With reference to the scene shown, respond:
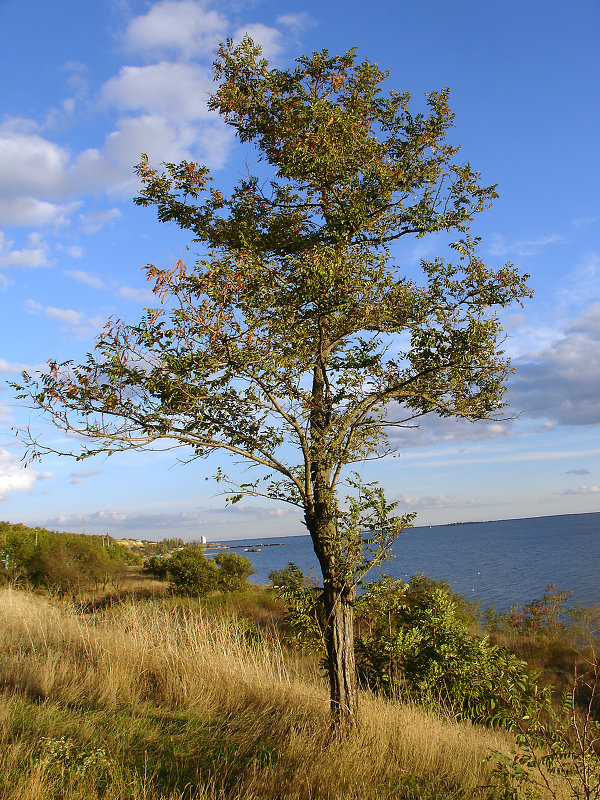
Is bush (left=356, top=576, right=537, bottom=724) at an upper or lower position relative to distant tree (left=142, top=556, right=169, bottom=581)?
upper

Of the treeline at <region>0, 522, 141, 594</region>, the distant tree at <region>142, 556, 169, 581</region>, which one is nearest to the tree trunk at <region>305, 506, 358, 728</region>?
the treeline at <region>0, 522, 141, 594</region>

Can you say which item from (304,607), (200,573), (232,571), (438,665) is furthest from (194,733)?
(232,571)

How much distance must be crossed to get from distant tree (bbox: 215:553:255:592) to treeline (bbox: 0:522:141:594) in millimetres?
5325

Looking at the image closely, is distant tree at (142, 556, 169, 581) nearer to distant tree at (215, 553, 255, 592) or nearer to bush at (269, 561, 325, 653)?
distant tree at (215, 553, 255, 592)

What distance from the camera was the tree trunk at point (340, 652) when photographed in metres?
5.16

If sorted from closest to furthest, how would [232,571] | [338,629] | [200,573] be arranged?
[338,629], [200,573], [232,571]

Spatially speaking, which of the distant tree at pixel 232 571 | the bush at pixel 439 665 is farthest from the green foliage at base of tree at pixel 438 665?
the distant tree at pixel 232 571

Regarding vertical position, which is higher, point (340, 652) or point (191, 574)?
point (340, 652)

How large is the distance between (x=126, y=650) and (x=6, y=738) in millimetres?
2998

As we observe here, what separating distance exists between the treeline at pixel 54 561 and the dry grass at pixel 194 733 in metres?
19.0

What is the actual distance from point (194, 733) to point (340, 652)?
4.83 ft

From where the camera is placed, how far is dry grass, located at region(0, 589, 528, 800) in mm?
3863

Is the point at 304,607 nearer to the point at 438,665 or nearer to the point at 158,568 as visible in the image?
the point at 438,665

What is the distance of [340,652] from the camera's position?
5.21 metres
